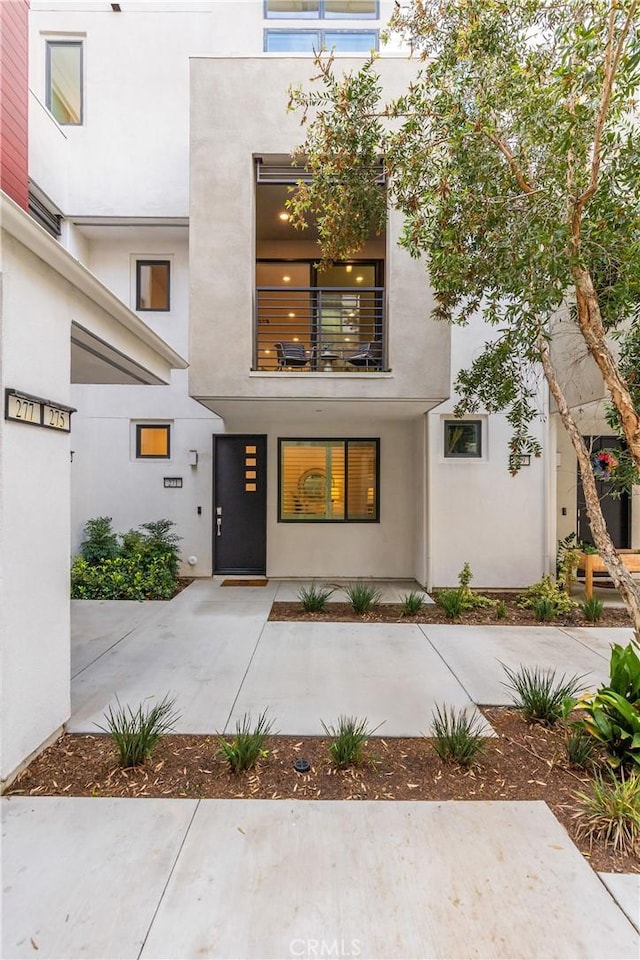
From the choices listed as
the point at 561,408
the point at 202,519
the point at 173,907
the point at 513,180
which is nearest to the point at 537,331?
the point at 561,408

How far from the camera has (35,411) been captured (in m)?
2.99

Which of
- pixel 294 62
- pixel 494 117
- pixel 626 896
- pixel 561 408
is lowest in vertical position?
pixel 626 896

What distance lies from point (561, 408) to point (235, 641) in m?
4.21

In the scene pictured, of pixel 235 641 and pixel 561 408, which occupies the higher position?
pixel 561 408

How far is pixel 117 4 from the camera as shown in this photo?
7.99m

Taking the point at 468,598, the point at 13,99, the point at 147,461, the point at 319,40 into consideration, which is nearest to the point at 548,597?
the point at 468,598

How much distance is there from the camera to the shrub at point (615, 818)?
233cm

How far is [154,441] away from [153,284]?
296 cm

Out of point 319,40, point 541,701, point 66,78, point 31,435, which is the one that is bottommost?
point 541,701

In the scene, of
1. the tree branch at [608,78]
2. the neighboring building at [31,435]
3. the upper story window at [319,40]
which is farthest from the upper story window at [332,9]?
the tree branch at [608,78]

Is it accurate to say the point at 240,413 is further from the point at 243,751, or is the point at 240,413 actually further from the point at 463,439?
the point at 243,751

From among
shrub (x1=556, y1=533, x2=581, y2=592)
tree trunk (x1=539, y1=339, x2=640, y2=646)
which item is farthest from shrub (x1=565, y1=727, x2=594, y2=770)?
shrub (x1=556, y1=533, x2=581, y2=592)

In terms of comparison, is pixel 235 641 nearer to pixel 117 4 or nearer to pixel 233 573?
pixel 233 573

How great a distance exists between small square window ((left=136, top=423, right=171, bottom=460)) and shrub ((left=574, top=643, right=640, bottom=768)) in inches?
289
